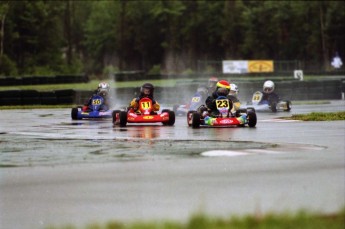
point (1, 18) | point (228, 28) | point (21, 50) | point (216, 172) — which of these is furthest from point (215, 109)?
point (228, 28)

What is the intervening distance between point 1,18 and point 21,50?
1292cm

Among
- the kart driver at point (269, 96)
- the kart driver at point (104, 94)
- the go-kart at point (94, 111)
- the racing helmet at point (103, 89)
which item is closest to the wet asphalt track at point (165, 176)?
the go-kart at point (94, 111)

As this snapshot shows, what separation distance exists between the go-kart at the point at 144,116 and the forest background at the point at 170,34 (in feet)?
166

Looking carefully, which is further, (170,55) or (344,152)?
(170,55)

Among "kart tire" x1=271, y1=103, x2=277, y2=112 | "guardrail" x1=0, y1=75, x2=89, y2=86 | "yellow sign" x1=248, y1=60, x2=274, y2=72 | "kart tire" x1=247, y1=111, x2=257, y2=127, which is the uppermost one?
"yellow sign" x1=248, y1=60, x2=274, y2=72

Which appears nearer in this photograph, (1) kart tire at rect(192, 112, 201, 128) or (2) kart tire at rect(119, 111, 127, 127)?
(1) kart tire at rect(192, 112, 201, 128)

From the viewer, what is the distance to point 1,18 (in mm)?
77812

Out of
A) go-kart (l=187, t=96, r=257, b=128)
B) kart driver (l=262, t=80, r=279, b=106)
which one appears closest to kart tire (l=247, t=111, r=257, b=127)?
go-kart (l=187, t=96, r=257, b=128)

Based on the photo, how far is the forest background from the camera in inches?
3460

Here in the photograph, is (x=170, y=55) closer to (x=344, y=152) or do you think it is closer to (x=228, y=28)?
(x=228, y=28)

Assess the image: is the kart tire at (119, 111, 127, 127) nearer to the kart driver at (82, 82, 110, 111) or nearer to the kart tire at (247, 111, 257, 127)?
the kart tire at (247, 111, 257, 127)

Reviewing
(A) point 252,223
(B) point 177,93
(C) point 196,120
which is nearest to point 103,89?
(C) point 196,120

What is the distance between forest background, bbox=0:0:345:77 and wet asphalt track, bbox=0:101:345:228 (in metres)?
57.9

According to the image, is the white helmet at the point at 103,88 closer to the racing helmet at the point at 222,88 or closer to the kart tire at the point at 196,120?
the racing helmet at the point at 222,88
